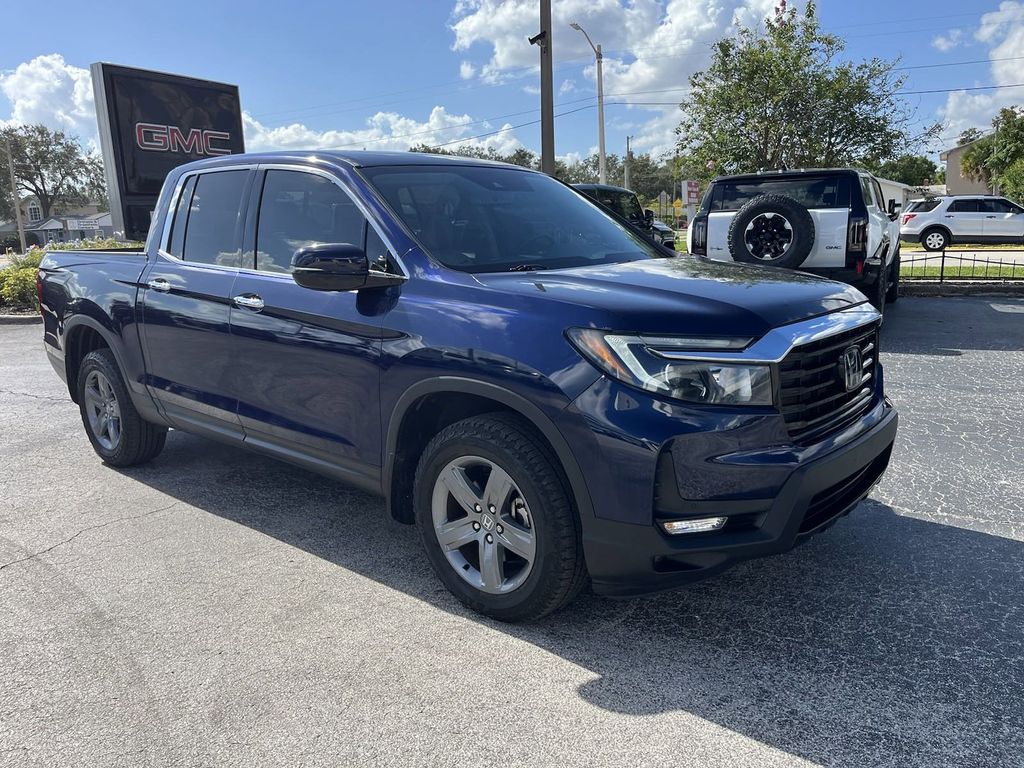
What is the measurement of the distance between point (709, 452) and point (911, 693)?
1.02 m

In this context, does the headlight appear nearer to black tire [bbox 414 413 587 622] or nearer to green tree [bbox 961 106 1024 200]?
black tire [bbox 414 413 587 622]

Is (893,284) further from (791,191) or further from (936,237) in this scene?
(936,237)

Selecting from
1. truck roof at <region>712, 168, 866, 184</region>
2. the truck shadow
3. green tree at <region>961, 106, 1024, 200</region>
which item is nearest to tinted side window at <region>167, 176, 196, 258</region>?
the truck shadow

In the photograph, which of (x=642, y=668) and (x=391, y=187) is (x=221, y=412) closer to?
(x=391, y=187)

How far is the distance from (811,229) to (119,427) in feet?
22.1

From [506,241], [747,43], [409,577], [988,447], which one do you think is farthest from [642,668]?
[747,43]

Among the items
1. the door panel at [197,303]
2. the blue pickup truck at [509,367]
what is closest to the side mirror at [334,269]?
the blue pickup truck at [509,367]

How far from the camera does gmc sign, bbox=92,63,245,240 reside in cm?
1111

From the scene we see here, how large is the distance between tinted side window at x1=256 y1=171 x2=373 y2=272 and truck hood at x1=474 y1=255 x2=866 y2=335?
79cm

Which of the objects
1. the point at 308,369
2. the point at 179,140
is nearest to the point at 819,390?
the point at 308,369

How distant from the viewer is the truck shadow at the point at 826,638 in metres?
2.49

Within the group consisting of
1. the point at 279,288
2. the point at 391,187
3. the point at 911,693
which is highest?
the point at 391,187

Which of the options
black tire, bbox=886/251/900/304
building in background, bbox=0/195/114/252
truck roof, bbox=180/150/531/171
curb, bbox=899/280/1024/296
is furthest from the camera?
building in background, bbox=0/195/114/252

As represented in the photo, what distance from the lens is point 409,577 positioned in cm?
360
